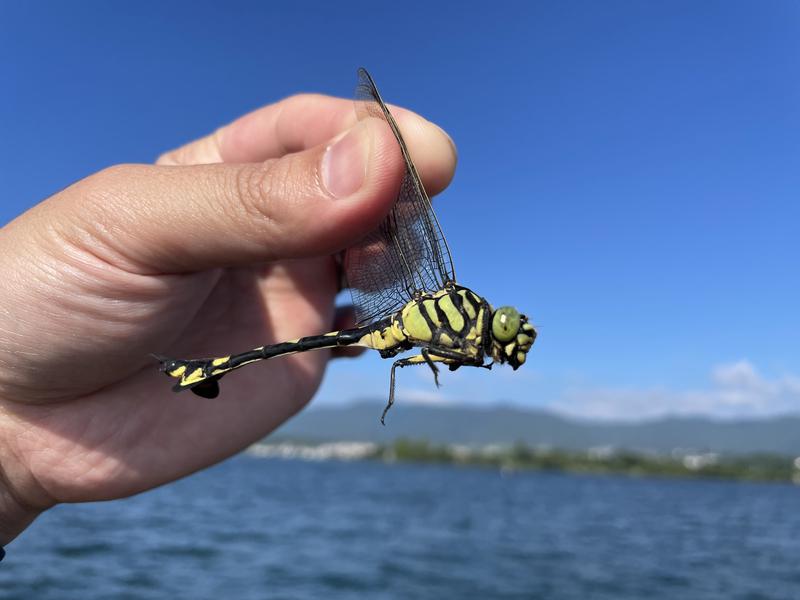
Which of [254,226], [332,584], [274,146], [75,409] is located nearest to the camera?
[254,226]

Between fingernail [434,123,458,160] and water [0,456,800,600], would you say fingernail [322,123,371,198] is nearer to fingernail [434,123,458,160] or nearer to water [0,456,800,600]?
fingernail [434,123,458,160]

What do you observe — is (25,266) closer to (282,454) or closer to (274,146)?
(274,146)

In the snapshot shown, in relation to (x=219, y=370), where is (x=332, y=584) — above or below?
below

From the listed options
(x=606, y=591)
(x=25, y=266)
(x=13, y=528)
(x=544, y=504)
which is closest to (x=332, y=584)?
(x=606, y=591)

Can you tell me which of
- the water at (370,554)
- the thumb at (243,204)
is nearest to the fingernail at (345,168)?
the thumb at (243,204)

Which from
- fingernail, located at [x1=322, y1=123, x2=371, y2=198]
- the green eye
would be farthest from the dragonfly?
fingernail, located at [x1=322, y1=123, x2=371, y2=198]

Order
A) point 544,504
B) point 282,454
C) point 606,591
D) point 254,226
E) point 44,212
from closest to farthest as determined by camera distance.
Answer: point 254,226 → point 44,212 → point 606,591 → point 544,504 → point 282,454
